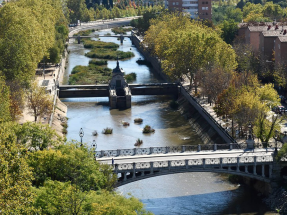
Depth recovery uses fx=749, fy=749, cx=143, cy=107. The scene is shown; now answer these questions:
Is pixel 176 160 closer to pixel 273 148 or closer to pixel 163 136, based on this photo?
pixel 273 148

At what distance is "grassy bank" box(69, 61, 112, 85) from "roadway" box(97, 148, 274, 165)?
51.8 m

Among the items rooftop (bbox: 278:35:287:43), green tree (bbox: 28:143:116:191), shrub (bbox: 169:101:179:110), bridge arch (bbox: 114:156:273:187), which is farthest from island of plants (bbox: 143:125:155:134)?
green tree (bbox: 28:143:116:191)

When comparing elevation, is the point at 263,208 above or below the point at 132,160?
below

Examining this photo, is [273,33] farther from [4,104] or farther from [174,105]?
[4,104]

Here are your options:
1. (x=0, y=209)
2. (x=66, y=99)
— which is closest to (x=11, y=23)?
(x=66, y=99)

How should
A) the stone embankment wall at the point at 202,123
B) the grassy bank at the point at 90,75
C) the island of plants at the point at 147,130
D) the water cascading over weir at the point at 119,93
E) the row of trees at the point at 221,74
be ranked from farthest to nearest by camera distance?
the grassy bank at the point at 90,75, the water cascading over weir at the point at 119,93, the island of plants at the point at 147,130, the stone embankment wall at the point at 202,123, the row of trees at the point at 221,74

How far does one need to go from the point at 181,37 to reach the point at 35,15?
2694cm

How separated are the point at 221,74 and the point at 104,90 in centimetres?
2248

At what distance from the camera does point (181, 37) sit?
104 metres

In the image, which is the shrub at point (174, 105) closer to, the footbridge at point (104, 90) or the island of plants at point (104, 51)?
the footbridge at point (104, 90)

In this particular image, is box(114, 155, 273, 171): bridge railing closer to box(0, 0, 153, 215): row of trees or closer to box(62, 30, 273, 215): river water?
box(62, 30, 273, 215): river water

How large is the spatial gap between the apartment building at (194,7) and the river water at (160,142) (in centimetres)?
5028

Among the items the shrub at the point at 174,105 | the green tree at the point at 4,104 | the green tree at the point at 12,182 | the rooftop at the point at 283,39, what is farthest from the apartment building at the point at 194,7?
the green tree at the point at 12,182

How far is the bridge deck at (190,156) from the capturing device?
58250 mm
